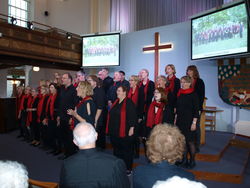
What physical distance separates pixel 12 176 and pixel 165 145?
77 centimetres

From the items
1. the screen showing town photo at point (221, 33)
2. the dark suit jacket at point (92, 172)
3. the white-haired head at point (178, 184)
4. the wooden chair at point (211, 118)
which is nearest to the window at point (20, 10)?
the screen showing town photo at point (221, 33)

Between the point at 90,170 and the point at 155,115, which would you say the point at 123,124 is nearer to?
the point at 155,115

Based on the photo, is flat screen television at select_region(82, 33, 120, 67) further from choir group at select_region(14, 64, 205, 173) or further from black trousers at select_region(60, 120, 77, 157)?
black trousers at select_region(60, 120, 77, 157)

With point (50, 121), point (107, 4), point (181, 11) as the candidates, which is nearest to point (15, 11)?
point (107, 4)

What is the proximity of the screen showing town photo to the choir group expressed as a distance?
76.8 inches

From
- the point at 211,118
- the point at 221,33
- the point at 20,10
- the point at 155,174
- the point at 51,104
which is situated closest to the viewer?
the point at 155,174

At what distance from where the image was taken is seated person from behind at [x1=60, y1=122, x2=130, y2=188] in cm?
128

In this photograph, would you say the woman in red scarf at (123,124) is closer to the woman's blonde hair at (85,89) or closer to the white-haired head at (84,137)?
the woman's blonde hair at (85,89)

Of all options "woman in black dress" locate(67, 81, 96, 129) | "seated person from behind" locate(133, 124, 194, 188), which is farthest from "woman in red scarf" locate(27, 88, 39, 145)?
"seated person from behind" locate(133, 124, 194, 188)

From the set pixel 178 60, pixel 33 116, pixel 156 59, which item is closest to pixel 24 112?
pixel 33 116

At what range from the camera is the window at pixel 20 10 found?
11.1m

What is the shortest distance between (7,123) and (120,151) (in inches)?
194

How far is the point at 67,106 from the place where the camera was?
3.50 metres

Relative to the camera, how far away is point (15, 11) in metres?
11.3
